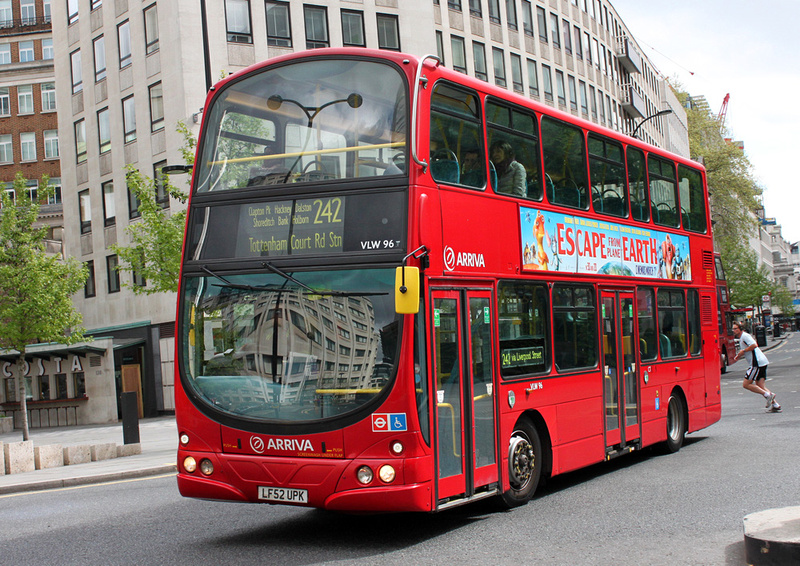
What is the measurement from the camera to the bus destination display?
7.88 m

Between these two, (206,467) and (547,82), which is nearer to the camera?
(206,467)

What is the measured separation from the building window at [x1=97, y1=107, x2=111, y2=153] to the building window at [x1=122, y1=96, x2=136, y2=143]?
50.6 inches

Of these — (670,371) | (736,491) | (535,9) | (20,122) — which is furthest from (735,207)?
(736,491)

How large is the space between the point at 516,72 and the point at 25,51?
30615 millimetres

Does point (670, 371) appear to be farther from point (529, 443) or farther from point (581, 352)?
point (529, 443)

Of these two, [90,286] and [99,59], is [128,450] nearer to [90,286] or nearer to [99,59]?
[90,286]

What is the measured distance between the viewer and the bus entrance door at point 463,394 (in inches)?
316

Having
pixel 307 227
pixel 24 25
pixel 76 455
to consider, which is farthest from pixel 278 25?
pixel 307 227

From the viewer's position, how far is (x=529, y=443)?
31.6ft

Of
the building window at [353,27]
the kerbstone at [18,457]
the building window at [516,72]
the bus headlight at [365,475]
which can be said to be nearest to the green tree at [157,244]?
the kerbstone at [18,457]

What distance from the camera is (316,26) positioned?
3750 cm

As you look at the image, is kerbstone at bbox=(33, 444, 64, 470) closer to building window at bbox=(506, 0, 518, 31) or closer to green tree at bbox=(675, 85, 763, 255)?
building window at bbox=(506, 0, 518, 31)

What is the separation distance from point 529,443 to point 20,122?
174 ft

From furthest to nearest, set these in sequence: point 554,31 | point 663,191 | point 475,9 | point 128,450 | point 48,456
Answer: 1. point 554,31
2. point 475,9
3. point 128,450
4. point 48,456
5. point 663,191
